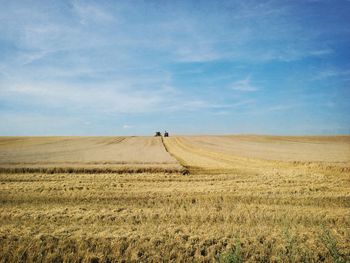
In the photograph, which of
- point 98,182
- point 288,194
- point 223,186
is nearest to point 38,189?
point 98,182

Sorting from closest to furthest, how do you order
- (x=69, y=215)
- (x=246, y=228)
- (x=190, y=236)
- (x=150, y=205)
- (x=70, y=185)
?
1. (x=190, y=236)
2. (x=246, y=228)
3. (x=69, y=215)
4. (x=150, y=205)
5. (x=70, y=185)

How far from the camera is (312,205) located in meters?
11.3

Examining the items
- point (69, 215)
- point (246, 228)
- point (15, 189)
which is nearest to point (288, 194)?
point (246, 228)

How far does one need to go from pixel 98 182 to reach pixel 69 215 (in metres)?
5.62

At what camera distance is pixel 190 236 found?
778 cm

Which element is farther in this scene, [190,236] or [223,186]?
[223,186]

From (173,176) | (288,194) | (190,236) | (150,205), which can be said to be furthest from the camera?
(173,176)

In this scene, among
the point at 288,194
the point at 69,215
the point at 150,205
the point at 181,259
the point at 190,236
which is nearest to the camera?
the point at 181,259

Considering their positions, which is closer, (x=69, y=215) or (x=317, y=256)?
(x=317, y=256)

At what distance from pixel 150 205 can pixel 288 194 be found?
19.5 feet

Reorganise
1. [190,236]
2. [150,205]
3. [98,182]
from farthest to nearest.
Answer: [98,182], [150,205], [190,236]

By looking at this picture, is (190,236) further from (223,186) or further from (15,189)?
(15,189)

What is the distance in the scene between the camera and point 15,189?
43.2 ft

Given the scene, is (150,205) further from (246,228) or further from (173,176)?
(173,176)
